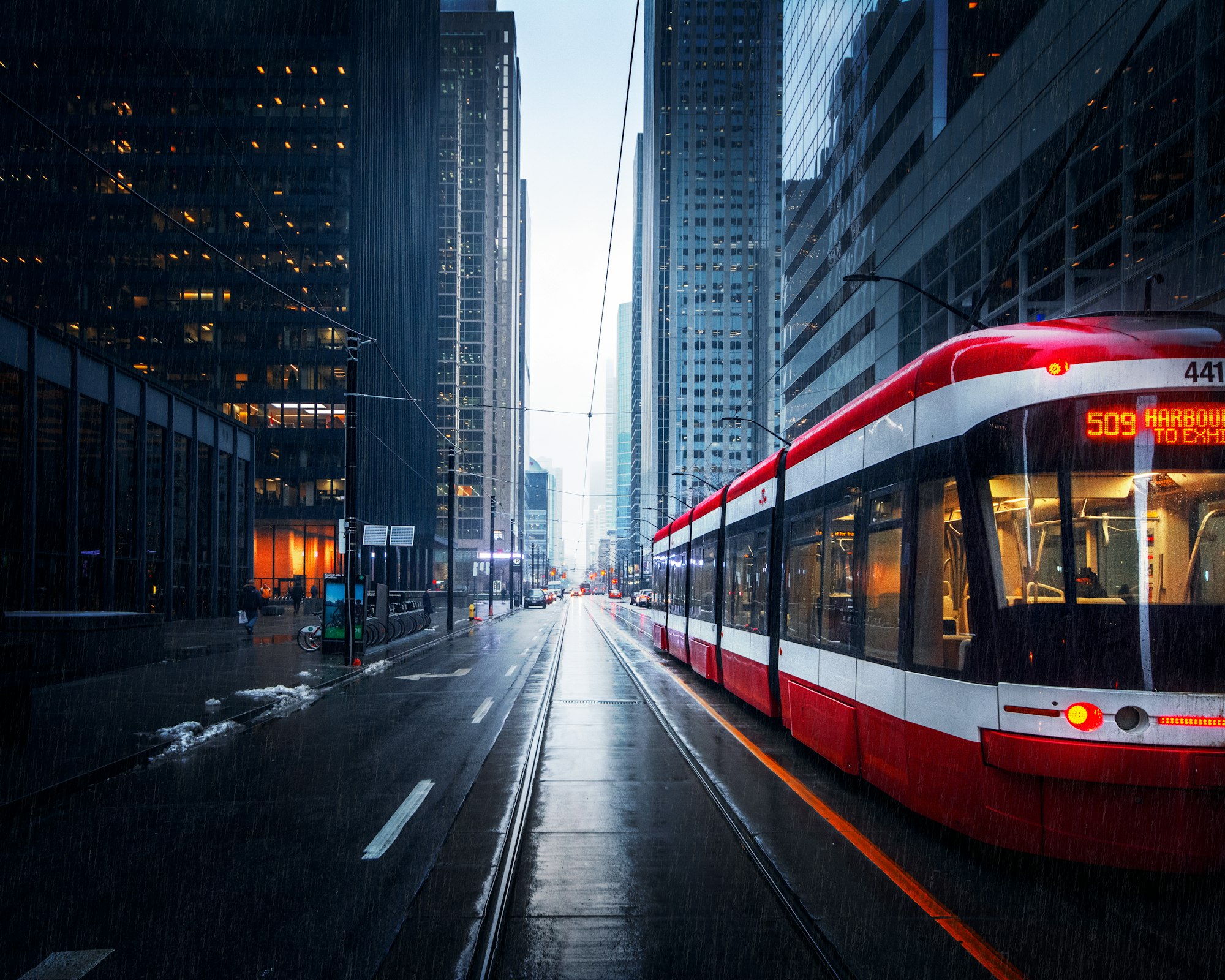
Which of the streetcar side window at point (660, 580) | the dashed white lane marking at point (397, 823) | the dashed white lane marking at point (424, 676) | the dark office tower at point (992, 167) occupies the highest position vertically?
the dark office tower at point (992, 167)

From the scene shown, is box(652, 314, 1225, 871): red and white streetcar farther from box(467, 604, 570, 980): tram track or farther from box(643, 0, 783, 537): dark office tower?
box(643, 0, 783, 537): dark office tower

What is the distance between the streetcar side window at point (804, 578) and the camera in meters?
8.82

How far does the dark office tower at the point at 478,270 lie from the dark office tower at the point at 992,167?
74.6 metres

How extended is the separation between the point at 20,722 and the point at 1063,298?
25.4 metres

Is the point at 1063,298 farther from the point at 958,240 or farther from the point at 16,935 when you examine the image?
the point at 16,935

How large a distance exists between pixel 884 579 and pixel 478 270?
13904 centimetres

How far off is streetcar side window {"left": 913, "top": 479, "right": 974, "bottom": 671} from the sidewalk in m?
7.98

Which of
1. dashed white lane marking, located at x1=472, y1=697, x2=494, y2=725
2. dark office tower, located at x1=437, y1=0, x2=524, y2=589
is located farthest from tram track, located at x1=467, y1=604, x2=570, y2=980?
dark office tower, located at x1=437, y1=0, x2=524, y2=589

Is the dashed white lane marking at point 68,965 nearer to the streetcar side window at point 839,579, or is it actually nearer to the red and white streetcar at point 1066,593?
the red and white streetcar at point 1066,593

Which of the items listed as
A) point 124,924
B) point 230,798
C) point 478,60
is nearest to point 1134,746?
point 124,924

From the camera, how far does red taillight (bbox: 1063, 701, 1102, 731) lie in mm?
4957

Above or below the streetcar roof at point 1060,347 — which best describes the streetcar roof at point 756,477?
below

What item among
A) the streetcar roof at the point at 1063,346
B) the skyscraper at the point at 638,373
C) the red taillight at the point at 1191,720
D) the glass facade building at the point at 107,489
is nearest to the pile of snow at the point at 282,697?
the glass facade building at the point at 107,489

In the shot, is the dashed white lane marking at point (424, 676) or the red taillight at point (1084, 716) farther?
the dashed white lane marking at point (424, 676)
